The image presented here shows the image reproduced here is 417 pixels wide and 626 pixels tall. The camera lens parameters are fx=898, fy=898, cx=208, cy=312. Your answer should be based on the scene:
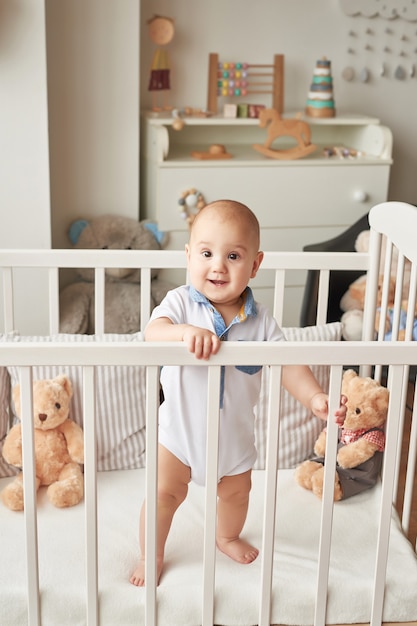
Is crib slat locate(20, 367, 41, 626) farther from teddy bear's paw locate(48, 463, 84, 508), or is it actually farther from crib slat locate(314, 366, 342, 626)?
crib slat locate(314, 366, 342, 626)

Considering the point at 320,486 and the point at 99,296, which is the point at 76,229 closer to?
the point at 99,296

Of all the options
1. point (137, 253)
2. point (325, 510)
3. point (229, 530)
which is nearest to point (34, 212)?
point (137, 253)

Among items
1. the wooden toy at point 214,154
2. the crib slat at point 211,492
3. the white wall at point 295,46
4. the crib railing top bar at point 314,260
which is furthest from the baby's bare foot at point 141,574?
the white wall at point 295,46

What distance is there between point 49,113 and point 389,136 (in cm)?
117

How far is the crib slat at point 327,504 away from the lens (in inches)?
52.9

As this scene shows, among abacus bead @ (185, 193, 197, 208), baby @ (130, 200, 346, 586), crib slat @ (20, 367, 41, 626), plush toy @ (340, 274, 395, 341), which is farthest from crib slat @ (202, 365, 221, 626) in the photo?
abacus bead @ (185, 193, 197, 208)

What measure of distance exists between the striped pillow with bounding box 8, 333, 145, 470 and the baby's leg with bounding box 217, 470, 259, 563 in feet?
1.03

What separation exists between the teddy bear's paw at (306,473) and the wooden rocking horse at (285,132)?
4.93 feet

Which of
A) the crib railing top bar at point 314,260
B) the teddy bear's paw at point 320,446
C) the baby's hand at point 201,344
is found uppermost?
the baby's hand at point 201,344

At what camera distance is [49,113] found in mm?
3021

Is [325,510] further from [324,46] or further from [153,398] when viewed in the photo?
[324,46]

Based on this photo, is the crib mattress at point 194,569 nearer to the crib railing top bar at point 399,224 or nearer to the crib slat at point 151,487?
the crib slat at point 151,487

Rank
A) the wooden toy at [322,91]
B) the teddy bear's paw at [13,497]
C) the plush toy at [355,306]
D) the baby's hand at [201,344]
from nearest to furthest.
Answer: the baby's hand at [201,344] → the teddy bear's paw at [13,497] → the plush toy at [355,306] → the wooden toy at [322,91]

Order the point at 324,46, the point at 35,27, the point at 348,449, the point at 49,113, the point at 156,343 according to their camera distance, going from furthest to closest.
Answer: the point at 324,46, the point at 49,113, the point at 35,27, the point at 348,449, the point at 156,343
